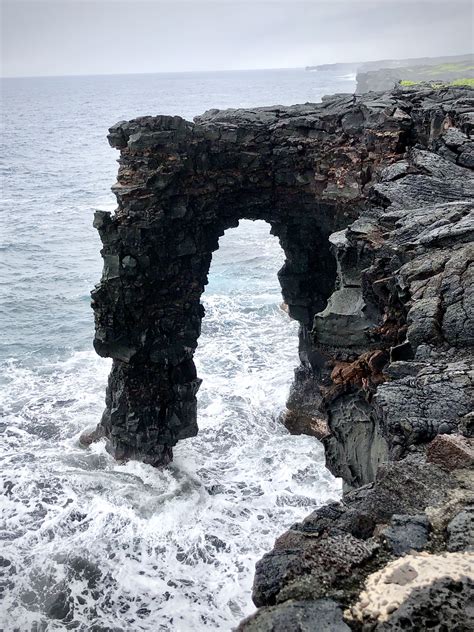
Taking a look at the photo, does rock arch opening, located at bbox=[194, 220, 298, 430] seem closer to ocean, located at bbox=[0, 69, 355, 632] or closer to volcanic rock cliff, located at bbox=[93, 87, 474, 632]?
ocean, located at bbox=[0, 69, 355, 632]

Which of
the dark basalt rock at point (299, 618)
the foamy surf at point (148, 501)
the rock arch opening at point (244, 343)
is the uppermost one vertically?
the dark basalt rock at point (299, 618)

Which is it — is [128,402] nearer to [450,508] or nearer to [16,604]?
[16,604]

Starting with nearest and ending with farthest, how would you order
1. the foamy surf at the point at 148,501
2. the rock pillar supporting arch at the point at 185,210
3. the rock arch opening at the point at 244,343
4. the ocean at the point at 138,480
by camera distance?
the foamy surf at the point at 148,501 < the ocean at the point at 138,480 < the rock pillar supporting arch at the point at 185,210 < the rock arch opening at the point at 244,343

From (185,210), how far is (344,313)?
565 inches

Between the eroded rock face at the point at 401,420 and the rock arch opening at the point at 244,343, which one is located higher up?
the eroded rock face at the point at 401,420

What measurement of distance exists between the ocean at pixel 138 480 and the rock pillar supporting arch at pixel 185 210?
261 centimetres

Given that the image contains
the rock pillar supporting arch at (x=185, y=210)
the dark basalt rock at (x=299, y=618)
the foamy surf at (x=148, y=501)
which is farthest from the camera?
the rock pillar supporting arch at (x=185, y=210)

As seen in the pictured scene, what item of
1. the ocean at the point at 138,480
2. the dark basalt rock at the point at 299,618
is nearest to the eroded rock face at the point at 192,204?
the ocean at the point at 138,480

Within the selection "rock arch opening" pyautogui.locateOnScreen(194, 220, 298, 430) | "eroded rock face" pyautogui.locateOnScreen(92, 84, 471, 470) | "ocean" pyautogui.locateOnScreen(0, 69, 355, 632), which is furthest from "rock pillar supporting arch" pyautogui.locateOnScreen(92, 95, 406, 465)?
"rock arch opening" pyautogui.locateOnScreen(194, 220, 298, 430)

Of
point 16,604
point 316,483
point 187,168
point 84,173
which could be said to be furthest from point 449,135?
point 84,173

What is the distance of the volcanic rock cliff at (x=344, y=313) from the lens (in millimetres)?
6566

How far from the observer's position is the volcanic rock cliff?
21.5 ft

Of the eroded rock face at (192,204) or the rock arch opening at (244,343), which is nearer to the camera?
the eroded rock face at (192,204)

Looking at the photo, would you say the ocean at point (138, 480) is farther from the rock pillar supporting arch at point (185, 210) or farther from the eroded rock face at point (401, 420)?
the eroded rock face at point (401, 420)
